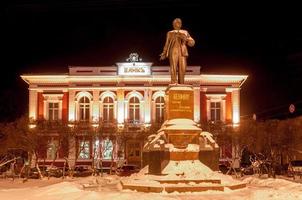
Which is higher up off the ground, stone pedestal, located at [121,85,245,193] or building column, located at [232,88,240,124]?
building column, located at [232,88,240,124]

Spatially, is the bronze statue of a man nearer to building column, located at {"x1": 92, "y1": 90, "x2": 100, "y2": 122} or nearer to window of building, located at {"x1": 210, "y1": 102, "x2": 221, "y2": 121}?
building column, located at {"x1": 92, "y1": 90, "x2": 100, "y2": 122}

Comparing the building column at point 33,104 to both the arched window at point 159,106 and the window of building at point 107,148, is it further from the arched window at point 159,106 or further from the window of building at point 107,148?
the arched window at point 159,106

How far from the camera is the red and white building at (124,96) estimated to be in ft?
189

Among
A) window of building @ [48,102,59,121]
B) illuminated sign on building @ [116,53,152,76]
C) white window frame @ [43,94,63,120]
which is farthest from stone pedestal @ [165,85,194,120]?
window of building @ [48,102,59,121]

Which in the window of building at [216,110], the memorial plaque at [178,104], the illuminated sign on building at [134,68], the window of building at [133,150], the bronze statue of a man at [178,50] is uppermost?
the illuminated sign on building at [134,68]

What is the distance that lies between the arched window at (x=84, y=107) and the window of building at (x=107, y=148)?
464 cm

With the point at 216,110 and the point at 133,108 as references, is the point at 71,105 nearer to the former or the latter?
the point at 133,108

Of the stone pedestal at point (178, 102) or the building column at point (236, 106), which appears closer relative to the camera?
the stone pedestal at point (178, 102)

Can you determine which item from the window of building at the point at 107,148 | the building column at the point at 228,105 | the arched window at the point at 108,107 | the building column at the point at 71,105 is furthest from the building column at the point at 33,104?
the building column at the point at 228,105

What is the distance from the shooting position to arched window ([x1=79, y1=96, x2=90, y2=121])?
58.7 metres

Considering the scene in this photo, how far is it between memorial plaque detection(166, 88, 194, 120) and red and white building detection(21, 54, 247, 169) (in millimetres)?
34104

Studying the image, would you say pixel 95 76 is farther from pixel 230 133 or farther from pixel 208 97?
pixel 230 133

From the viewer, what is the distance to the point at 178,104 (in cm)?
2208

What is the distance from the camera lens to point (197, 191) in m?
18.9
